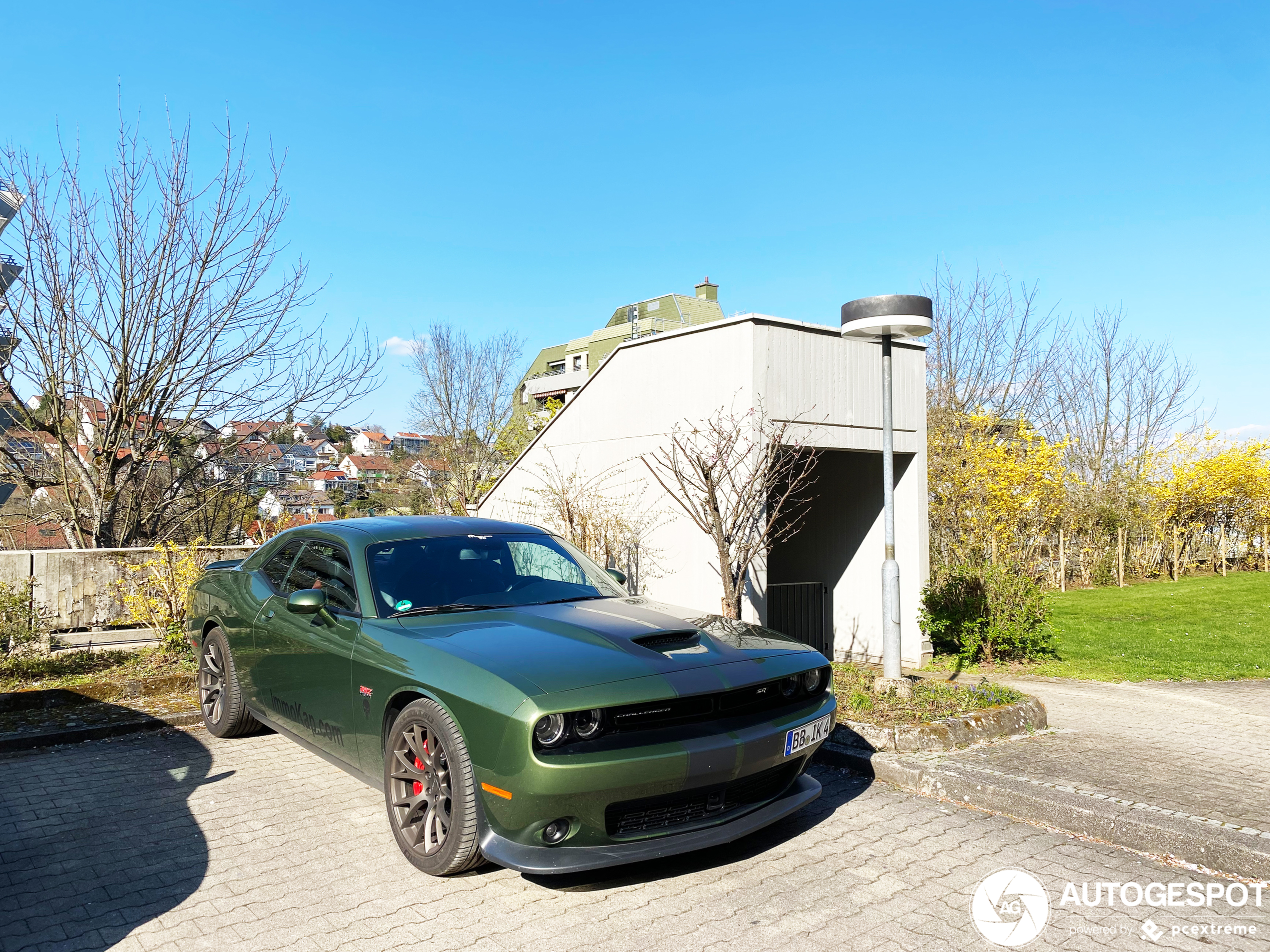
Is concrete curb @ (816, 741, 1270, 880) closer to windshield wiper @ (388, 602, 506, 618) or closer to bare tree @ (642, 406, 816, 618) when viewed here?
windshield wiper @ (388, 602, 506, 618)

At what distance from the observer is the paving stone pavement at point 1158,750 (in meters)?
4.87

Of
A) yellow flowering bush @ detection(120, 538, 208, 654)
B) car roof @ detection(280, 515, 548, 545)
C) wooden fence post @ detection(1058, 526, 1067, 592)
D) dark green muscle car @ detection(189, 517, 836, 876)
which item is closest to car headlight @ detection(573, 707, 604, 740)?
dark green muscle car @ detection(189, 517, 836, 876)

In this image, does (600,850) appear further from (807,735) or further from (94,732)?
(94,732)

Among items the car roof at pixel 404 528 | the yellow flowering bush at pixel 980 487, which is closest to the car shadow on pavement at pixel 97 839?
the car roof at pixel 404 528

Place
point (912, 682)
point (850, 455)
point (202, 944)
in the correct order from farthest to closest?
point (850, 455)
point (912, 682)
point (202, 944)

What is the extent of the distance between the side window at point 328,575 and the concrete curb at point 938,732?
129 inches

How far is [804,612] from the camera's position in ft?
36.7

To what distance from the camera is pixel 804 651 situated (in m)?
4.48

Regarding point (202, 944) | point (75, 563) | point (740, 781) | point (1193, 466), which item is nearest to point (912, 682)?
point (740, 781)

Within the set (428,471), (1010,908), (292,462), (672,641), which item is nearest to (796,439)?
(672,641)

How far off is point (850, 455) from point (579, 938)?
8583 mm

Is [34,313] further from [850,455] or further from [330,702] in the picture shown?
[850,455]

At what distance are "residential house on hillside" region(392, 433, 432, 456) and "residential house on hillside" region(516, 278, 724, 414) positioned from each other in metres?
4.73

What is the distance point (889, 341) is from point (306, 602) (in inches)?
196
